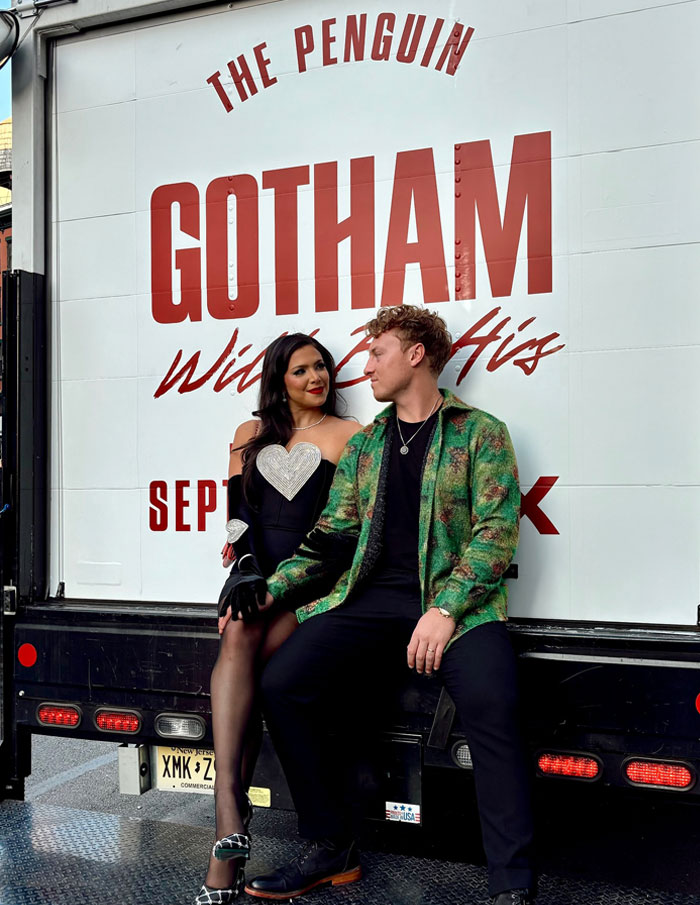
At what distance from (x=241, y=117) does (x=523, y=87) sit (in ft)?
2.91

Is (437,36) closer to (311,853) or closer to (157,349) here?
(157,349)

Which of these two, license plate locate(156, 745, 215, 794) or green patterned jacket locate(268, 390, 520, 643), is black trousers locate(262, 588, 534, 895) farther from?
license plate locate(156, 745, 215, 794)

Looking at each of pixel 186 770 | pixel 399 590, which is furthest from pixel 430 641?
pixel 186 770

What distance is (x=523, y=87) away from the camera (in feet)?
8.72

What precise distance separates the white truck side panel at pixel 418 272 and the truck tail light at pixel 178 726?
37 centimetres

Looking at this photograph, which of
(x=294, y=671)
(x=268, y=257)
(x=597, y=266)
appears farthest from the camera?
(x=268, y=257)

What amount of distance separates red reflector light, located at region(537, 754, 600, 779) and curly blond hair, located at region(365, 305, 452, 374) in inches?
44.0

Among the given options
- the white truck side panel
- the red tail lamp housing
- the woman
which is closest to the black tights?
the woman

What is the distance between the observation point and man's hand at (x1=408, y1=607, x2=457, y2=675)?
2.55 m

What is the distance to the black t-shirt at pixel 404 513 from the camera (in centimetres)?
277

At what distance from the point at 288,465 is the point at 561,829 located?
167 cm

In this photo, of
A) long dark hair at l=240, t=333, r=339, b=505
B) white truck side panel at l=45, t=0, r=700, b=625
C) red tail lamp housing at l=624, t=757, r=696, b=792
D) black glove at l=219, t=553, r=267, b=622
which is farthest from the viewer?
long dark hair at l=240, t=333, r=339, b=505

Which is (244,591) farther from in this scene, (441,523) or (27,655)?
(27,655)

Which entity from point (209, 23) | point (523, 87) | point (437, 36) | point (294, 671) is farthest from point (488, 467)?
point (209, 23)
